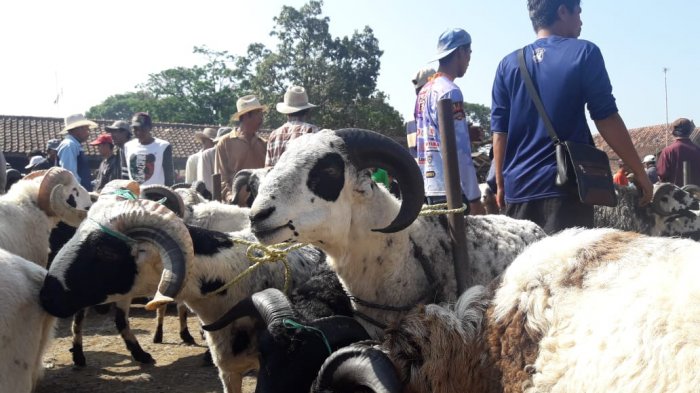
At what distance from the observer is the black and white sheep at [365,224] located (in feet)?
9.66

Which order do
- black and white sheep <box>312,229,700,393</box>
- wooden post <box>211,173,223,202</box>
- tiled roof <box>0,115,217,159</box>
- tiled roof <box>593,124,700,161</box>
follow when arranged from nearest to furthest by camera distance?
black and white sheep <box>312,229,700,393</box>, wooden post <box>211,173,223,202</box>, tiled roof <box>593,124,700,161</box>, tiled roof <box>0,115,217,159</box>

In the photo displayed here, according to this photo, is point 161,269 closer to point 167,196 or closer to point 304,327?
point 304,327

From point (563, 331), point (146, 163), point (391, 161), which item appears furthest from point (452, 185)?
point (146, 163)

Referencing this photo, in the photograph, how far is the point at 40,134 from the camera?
30891mm

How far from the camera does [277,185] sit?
296 centimetres

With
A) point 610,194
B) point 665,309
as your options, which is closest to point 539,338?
point 665,309

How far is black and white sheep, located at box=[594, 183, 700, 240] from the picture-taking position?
273 inches

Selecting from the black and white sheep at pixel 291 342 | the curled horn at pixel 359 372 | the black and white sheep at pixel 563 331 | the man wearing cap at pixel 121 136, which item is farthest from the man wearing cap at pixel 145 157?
the black and white sheep at pixel 563 331

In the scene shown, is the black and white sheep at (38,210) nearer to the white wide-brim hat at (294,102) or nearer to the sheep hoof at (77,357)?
the sheep hoof at (77,357)

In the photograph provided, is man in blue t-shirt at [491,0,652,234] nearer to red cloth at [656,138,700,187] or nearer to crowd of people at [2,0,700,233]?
crowd of people at [2,0,700,233]

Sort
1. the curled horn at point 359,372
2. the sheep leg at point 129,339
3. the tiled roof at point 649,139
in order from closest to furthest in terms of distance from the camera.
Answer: the curled horn at point 359,372, the sheep leg at point 129,339, the tiled roof at point 649,139

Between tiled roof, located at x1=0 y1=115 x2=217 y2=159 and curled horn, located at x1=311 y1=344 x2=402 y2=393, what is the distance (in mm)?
29193

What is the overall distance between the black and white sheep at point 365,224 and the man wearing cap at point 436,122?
28.8 inches

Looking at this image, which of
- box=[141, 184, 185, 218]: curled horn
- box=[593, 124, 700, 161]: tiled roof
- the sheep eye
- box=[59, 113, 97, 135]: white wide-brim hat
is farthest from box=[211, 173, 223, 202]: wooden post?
box=[593, 124, 700, 161]: tiled roof
